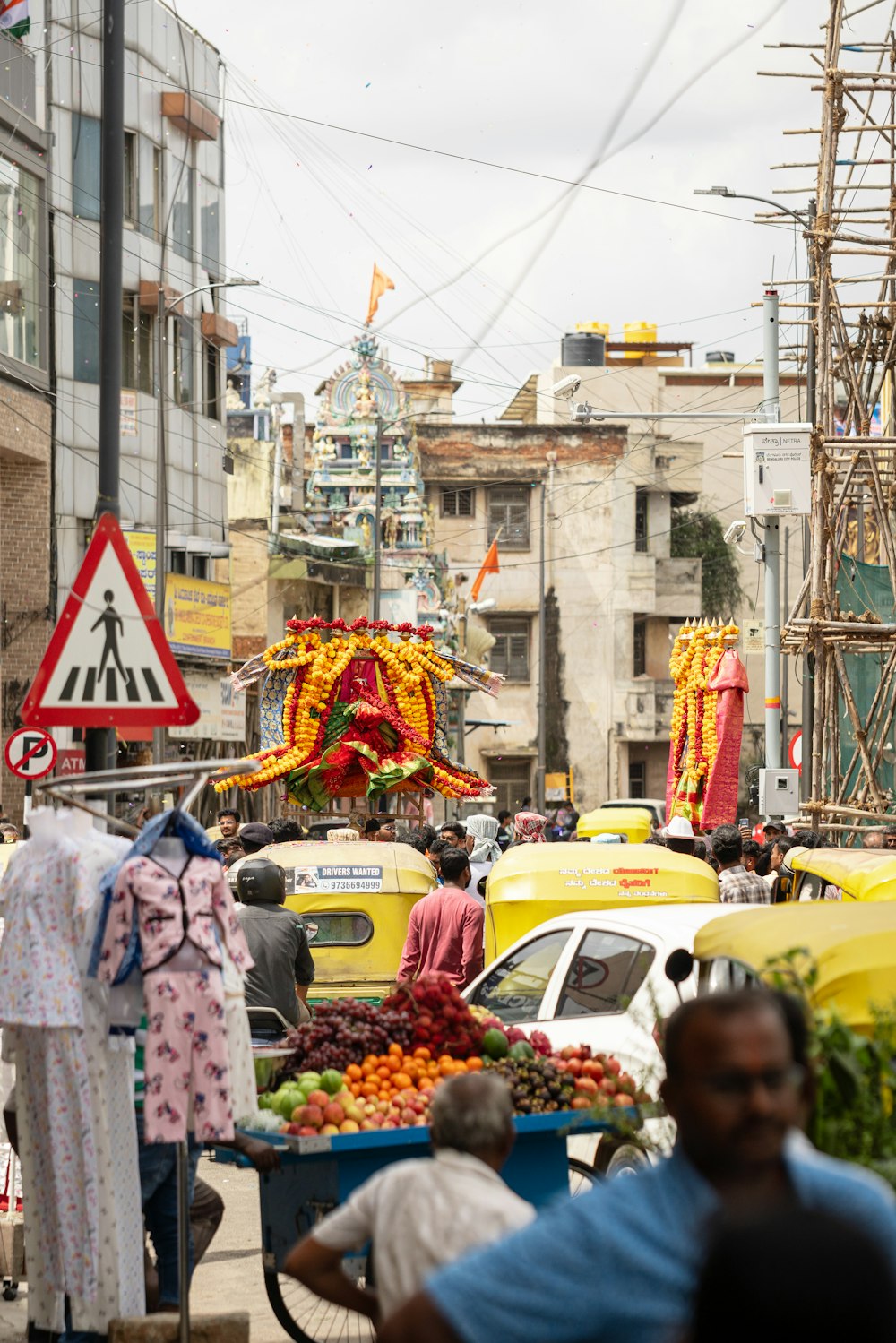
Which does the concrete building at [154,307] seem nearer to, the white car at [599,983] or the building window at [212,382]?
the building window at [212,382]

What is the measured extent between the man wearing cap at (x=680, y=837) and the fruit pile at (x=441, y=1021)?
32.4ft

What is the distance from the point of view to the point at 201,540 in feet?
126

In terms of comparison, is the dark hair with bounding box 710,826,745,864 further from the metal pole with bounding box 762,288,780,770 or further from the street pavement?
the metal pole with bounding box 762,288,780,770

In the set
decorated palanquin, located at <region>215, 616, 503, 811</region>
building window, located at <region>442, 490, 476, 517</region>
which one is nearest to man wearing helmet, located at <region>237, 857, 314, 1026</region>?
decorated palanquin, located at <region>215, 616, 503, 811</region>

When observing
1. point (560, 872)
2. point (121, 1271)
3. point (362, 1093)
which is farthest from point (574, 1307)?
point (560, 872)

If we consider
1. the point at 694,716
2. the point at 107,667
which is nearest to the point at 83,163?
the point at 694,716

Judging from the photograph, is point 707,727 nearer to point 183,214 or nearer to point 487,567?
point 183,214

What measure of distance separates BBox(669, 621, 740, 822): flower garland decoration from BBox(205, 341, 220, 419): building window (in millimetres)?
18173

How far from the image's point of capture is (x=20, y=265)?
104 feet

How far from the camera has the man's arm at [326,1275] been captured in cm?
461

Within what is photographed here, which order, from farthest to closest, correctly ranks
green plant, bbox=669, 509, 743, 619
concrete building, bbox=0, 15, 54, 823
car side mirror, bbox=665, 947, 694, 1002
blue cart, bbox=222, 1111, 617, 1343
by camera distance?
green plant, bbox=669, 509, 743, 619 → concrete building, bbox=0, 15, 54, 823 → car side mirror, bbox=665, 947, 694, 1002 → blue cart, bbox=222, 1111, 617, 1343

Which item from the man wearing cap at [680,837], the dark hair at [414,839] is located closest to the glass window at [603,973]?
the man wearing cap at [680,837]

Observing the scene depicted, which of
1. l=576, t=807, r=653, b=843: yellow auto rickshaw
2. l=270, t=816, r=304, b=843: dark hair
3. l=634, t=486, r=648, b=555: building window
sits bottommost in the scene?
l=576, t=807, r=653, b=843: yellow auto rickshaw

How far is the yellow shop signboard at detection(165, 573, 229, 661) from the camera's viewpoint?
36312 mm
